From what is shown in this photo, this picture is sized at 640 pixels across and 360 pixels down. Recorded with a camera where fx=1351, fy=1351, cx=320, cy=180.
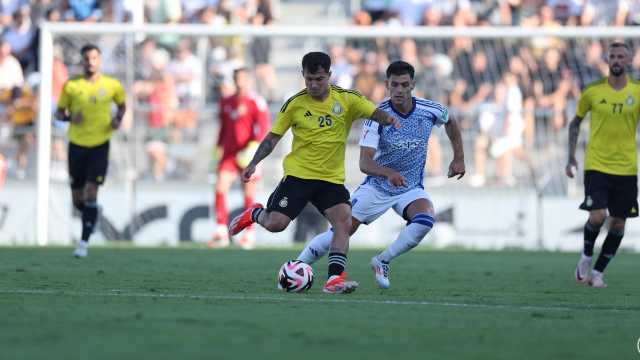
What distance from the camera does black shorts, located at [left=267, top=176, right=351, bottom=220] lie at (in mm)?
10812

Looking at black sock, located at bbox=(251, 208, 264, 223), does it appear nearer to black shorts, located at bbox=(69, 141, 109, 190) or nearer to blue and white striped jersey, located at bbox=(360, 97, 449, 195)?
blue and white striped jersey, located at bbox=(360, 97, 449, 195)

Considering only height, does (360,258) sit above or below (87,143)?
below

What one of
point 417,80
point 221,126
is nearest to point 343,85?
point 417,80

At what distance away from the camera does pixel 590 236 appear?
509 inches

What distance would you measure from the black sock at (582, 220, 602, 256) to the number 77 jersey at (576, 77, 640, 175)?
581mm

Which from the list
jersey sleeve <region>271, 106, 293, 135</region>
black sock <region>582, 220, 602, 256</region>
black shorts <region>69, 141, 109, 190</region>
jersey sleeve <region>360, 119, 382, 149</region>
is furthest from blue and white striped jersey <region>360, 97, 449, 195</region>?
black shorts <region>69, 141, 109, 190</region>

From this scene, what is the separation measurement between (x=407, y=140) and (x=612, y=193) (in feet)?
8.08

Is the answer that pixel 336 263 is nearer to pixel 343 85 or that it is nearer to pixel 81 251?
pixel 81 251

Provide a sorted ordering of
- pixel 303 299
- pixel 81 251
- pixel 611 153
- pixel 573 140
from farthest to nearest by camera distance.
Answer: pixel 81 251 < pixel 573 140 < pixel 611 153 < pixel 303 299

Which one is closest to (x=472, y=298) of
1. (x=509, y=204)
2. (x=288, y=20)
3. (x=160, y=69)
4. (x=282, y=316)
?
(x=282, y=316)

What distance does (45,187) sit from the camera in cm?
2016

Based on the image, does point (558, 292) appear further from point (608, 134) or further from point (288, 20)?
point (288, 20)

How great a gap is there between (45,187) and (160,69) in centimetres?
276

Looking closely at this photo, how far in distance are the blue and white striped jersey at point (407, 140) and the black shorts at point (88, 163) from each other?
217 inches
